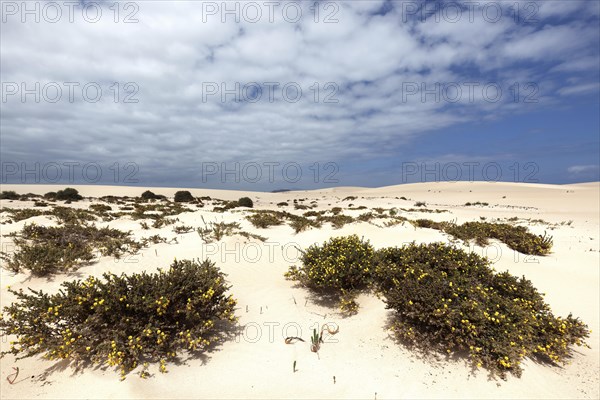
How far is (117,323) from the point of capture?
11.7ft

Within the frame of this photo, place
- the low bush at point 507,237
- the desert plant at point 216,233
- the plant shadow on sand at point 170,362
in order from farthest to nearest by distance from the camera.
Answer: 1. the desert plant at point 216,233
2. the low bush at point 507,237
3. the plant shadow on sand at point 170,362

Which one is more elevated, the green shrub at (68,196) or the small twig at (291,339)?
the green shrub at (68,196)

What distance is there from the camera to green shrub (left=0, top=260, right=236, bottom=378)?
11.0ft

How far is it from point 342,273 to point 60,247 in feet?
21.3

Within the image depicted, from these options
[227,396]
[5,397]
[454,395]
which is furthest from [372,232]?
[5,397]

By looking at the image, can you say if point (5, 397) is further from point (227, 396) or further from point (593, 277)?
point (593, 277)

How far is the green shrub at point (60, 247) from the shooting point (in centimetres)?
585

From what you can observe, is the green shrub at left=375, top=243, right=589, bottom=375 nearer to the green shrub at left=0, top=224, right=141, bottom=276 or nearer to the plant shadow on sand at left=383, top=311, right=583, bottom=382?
the plant shadow on sand at left=383, top=311, right=583, bottom=382

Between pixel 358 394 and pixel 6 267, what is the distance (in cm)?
702

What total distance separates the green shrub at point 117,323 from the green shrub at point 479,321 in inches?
101

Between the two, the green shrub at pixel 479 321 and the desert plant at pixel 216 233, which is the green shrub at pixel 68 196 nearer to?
the desert plant at pixel 216 233

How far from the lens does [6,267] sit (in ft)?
19.5

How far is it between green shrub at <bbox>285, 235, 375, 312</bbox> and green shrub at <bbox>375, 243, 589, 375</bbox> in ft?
2.17

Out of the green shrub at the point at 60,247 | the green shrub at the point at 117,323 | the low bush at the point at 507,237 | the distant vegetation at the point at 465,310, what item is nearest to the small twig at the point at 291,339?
the green shrub at the point at 117,323
